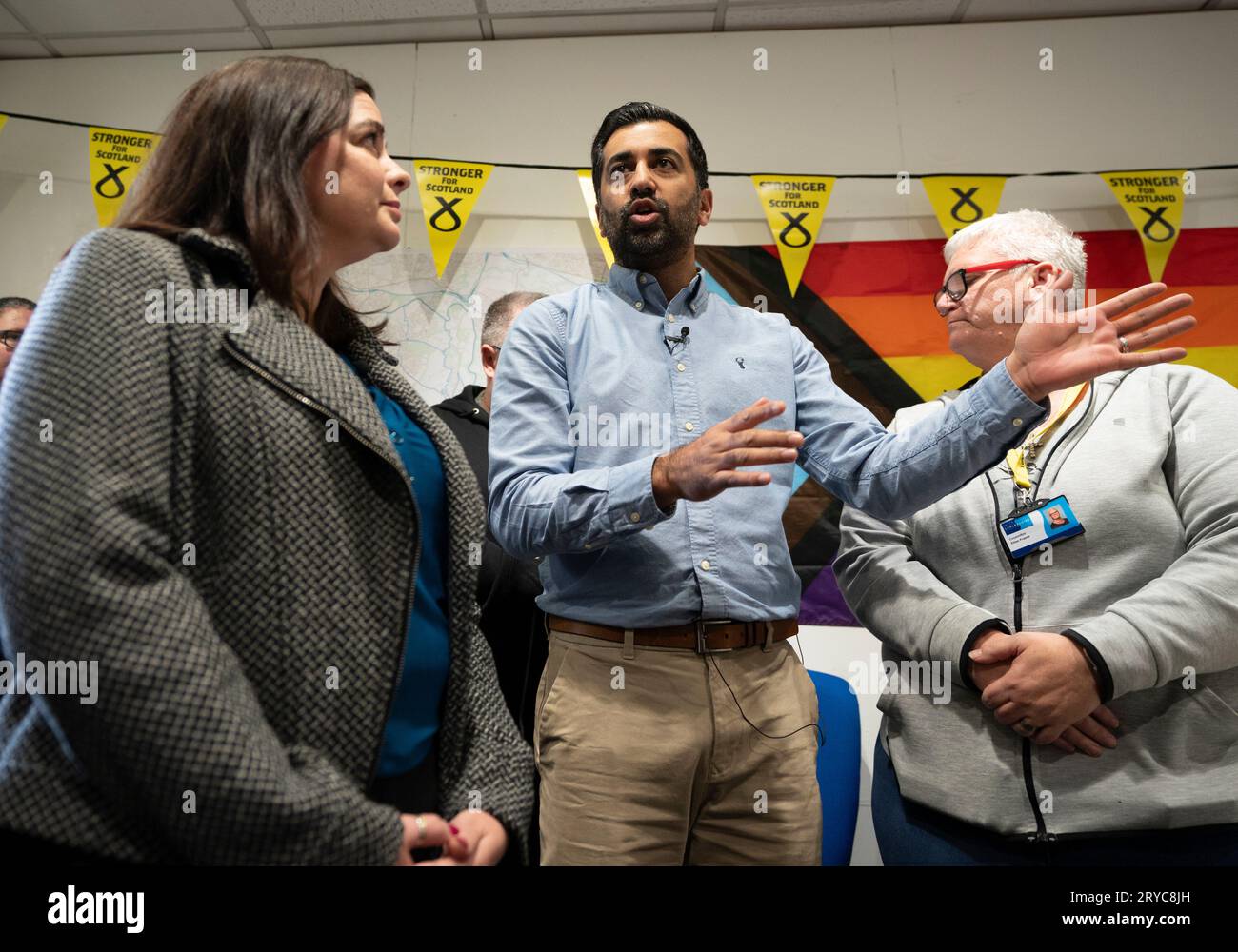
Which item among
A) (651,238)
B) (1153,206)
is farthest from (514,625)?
(1153,206)

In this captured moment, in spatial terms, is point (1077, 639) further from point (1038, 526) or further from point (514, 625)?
point (514, 625)

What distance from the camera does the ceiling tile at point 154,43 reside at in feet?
13.3

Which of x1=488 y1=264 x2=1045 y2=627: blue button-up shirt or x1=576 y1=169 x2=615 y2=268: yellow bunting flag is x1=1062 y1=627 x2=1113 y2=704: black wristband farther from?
x1=576 y1=169 x2=615 y2=268: yellow bunting flag

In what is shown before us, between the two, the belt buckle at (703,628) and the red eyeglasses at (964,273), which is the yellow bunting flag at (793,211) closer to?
the red eyeglasses at (964,273)

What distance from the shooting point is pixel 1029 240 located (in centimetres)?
216

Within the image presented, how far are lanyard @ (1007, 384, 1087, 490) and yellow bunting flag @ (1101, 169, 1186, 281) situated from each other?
6.59 feet

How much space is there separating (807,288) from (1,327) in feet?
9.43

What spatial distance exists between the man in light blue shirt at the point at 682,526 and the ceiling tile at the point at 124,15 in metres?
3.00

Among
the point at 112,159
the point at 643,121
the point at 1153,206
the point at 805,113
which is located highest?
the point at 805,113

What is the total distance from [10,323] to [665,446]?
269 cm

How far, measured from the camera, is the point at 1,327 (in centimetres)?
322

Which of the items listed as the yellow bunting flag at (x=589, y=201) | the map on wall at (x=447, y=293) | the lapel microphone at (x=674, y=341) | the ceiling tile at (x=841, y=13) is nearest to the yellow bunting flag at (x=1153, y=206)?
the ceiling tile at (x=841, y=13)

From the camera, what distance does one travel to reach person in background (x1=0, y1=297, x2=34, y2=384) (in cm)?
316

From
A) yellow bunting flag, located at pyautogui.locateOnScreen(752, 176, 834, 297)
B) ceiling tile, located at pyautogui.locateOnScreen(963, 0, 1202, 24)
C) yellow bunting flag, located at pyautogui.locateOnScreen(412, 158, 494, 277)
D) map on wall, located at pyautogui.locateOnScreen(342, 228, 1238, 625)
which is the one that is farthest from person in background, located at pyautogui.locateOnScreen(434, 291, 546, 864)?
ceiling tile, located at pyautogui.locateOnScreen(963, 0, 1202, 24)
